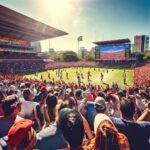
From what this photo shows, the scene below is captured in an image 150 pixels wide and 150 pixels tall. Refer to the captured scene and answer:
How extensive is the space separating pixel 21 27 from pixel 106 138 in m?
65.6

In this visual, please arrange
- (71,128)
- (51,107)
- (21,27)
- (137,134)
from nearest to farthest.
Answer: (71,128) → (137,134) → (51,107) → (21,27)

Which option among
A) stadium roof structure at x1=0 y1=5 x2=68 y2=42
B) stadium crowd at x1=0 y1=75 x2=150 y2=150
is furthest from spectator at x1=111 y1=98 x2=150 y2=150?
stadium roof structure at x1=0 y1=5 x2=68 y2=42

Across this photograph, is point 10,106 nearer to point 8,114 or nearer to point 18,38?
point 8,114

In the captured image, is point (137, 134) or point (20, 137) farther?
point (137, 134)

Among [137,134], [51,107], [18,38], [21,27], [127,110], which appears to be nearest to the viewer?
[137,134]

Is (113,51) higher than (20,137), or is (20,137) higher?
(20,137)

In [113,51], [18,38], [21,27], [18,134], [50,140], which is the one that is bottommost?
[113,51]

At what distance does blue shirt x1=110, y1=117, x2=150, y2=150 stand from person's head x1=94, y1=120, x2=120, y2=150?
41.4 inches

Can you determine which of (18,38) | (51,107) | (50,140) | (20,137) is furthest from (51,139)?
(18,38)

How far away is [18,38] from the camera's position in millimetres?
79625

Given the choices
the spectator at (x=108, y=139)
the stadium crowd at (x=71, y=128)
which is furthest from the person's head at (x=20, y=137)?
the spectator at (x=108, y=139)

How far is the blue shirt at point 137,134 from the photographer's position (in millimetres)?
3559

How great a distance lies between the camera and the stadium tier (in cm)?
5769

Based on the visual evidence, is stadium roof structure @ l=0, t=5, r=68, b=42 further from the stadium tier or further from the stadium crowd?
the stadium crowd
